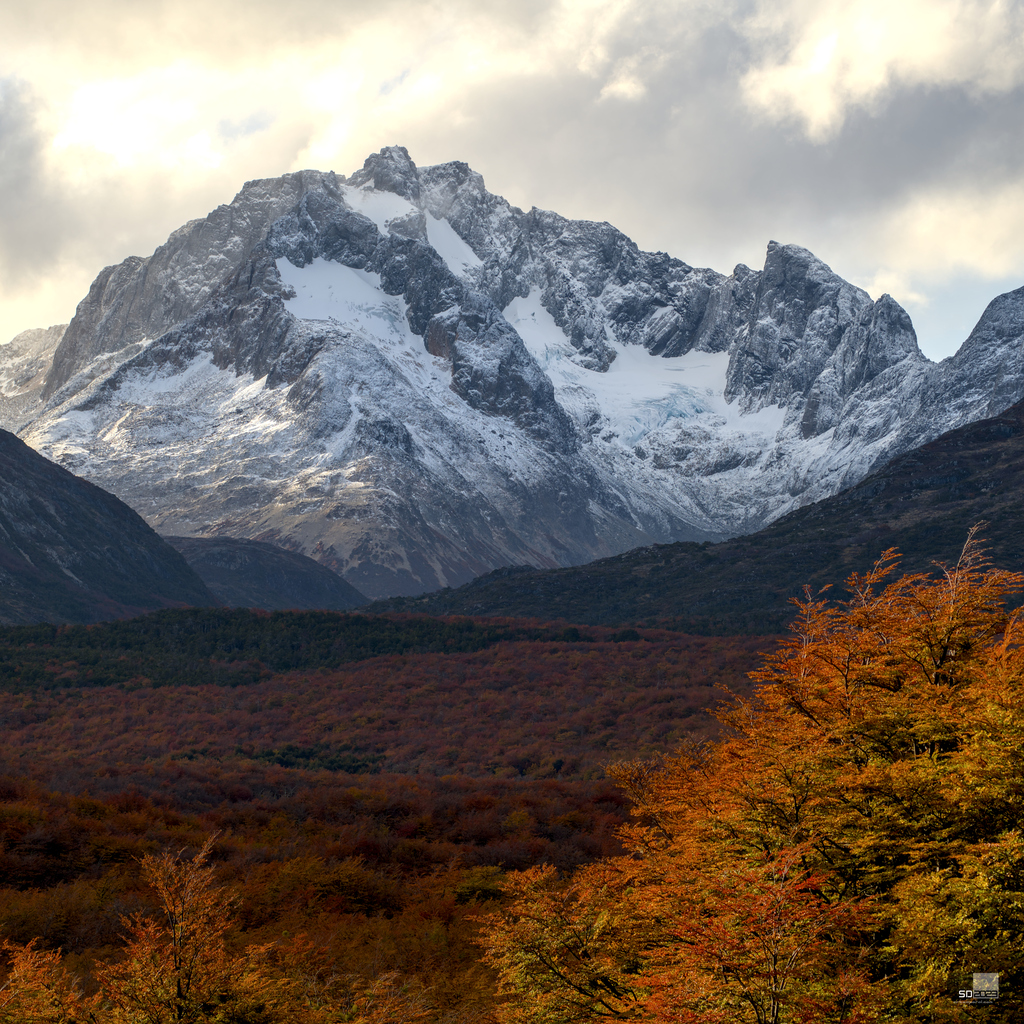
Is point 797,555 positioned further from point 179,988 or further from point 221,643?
point 179,988

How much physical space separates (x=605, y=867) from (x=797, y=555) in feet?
373

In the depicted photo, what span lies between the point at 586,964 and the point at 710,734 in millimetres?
45478

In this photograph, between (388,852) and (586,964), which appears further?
(388,852)

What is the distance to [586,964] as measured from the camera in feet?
49.4

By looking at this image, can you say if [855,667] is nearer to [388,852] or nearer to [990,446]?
[388,852]

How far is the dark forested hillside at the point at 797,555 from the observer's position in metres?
114

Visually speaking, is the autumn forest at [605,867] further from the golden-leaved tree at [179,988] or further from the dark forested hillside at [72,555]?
the dark forested hillside at [72,555]

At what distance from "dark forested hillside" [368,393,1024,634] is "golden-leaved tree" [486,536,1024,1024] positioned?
8624cm

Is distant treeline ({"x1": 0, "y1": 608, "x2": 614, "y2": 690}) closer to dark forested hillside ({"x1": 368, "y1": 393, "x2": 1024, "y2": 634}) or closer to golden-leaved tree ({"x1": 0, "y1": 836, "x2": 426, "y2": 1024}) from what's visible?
dark forested hillside ({"x1": 368, "y1": 393, "x2": 1024, "y2": 634})

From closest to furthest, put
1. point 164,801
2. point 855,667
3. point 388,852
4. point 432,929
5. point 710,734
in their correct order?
point 855,667
point 432,929
point 388,852
point 164,801
point 710,734

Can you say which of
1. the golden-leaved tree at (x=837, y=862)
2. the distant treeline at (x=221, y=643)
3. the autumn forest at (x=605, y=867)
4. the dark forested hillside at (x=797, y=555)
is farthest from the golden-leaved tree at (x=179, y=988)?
the dark forested hillside at (x=797, y=555)

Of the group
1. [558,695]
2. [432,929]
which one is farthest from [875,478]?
[432,929]

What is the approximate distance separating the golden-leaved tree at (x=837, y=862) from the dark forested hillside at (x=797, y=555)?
86.2 metres

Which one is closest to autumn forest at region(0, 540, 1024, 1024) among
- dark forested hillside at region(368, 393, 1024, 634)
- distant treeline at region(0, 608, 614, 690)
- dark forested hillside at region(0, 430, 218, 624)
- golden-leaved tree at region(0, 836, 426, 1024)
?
golden-leaved tree at region(0, 836, 426, 1024)
